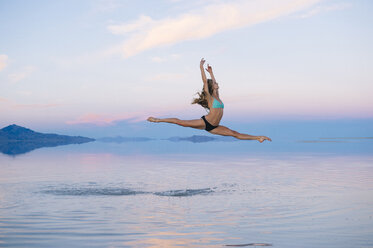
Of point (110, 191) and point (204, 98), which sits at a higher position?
point (204, 98)

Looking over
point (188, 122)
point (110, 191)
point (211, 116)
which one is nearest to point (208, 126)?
point (211, 116)

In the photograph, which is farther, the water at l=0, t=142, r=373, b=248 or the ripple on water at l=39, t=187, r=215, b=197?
the ripple on water at l=39, t=187, r=215, b=197

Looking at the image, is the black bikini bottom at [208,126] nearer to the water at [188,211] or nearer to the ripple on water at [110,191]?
the water at [188,211]

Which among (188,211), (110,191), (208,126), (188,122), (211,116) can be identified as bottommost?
(188,211)

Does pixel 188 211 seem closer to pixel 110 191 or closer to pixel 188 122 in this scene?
pixel 188 122

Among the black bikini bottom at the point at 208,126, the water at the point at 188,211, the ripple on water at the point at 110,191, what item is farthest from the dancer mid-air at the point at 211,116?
the ripple on water at the point at 110,191

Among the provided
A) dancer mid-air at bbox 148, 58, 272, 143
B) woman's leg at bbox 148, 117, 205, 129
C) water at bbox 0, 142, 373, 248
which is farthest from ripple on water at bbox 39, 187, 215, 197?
woman's leg at bbox 148, 117, 205, 129

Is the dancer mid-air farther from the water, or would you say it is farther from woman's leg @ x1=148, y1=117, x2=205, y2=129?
the water

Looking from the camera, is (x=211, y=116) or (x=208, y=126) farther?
(x=208, y=126)

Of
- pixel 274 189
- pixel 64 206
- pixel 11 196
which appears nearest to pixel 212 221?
pixel 64 206

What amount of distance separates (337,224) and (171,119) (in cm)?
699

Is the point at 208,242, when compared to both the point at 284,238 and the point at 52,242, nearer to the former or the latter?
the point at 284,238

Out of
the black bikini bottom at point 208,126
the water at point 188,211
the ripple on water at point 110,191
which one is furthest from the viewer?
the ripple on water at point 110,191

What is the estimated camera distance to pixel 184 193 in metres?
23.8
